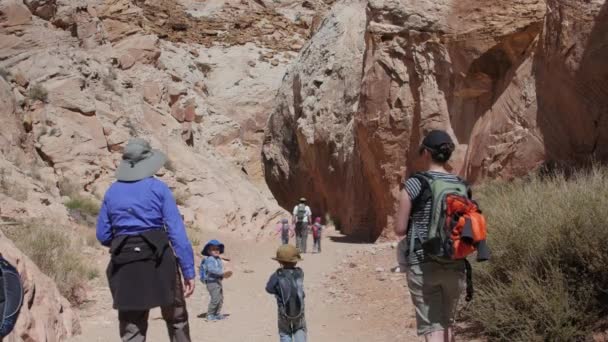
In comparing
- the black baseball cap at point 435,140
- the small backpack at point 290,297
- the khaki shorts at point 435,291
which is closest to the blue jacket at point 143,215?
the small backpack at point 290,297

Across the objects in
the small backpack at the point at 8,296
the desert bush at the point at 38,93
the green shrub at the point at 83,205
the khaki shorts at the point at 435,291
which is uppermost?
the small backpack at the point at 8,296

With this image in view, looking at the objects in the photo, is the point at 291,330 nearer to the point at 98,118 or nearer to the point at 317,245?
the point at 317,245

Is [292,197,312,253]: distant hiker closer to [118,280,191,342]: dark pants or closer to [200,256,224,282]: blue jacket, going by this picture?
[200,256,224,282]: blue jacket

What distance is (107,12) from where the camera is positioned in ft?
90.2

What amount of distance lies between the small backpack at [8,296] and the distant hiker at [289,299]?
2526 millimetres

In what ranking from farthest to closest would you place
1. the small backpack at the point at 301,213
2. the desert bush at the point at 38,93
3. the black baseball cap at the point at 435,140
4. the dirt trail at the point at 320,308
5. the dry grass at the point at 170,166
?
the dry grass at the point at 170,166
the desert bush at the point at 38,93
the small backpack at the point at 301,213
the dirt trail at the point at 320,308
the black baseball cap at the point at 435,140

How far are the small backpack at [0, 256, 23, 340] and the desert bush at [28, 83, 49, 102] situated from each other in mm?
14073

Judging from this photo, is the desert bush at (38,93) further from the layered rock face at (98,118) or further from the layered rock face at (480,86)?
the layered rock face at (480,86)

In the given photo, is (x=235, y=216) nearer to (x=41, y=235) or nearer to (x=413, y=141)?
(x=413, y=141)

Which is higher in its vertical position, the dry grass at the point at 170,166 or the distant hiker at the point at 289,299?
the distant hiker at the point at 289,299

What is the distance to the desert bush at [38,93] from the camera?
1639cm

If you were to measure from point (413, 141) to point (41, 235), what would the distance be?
857 centimetres

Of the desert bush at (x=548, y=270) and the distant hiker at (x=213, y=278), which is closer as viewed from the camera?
A: the desert bush at (x=548, y=270)

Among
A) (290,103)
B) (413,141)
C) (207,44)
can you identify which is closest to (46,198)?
(413,141)
